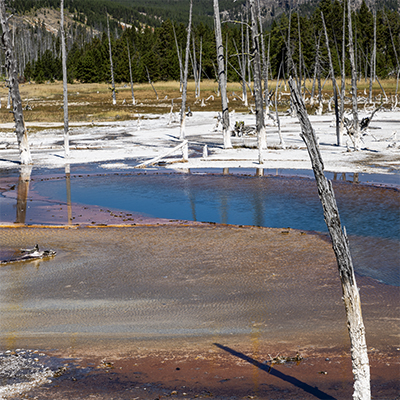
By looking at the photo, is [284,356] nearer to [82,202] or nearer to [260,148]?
[82,202]

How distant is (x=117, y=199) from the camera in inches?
704

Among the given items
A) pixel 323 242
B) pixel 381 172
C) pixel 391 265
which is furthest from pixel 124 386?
pixel 381 172

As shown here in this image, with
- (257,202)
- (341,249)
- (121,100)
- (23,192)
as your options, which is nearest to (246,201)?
(257,202)

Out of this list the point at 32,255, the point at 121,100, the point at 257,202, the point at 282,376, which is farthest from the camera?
the point at 121,100

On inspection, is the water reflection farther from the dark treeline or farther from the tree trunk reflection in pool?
the dark treeline

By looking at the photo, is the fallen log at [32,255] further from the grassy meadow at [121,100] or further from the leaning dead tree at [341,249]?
the grassy meadow at [121,100]

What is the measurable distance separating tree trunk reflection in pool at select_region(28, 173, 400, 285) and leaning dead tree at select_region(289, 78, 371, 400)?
200 inches

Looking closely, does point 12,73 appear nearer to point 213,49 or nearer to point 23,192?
point 23,192

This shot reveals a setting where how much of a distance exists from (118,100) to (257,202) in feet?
220

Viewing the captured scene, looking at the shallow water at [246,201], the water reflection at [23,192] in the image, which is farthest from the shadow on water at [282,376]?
the water reflection at [23,192]

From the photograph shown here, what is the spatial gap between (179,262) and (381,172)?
42.9 feet

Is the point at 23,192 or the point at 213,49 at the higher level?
the point at 213,49

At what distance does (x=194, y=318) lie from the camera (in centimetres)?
802

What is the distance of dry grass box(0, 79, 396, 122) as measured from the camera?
57969 mm
